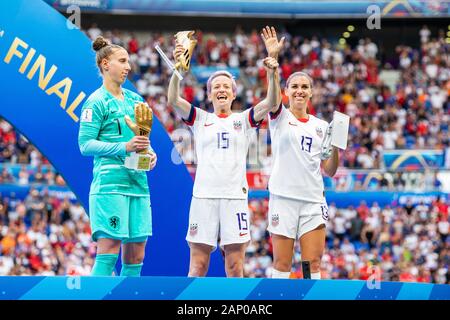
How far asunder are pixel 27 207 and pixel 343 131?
1373 cm

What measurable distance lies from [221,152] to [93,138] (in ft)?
3.49

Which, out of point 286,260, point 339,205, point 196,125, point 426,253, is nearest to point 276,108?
point 196,125

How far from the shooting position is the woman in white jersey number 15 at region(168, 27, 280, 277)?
6.91m

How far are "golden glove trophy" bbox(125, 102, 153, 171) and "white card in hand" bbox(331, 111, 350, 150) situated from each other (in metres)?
Result: 1.32

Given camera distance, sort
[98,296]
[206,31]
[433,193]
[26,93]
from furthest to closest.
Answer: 1. [206,31]
2. [433,193]
3. [26,93]
4. [98,296]

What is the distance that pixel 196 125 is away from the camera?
23.4 feet

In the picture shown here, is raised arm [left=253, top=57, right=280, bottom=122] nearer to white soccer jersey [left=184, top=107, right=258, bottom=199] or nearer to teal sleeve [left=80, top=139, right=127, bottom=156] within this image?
white soccer jersey [left=184, top=107, right=258, bottom=199]

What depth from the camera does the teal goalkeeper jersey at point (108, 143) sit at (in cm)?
626

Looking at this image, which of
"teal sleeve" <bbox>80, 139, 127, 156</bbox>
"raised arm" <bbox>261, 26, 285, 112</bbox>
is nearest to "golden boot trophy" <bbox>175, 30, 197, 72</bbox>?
"raised arm" <bbox>261, 26, 285, 112</bbox>

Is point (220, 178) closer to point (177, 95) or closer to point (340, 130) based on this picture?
point (177, 95)

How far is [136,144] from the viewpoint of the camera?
615 cm

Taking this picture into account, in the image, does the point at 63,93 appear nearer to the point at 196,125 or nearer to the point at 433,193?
the point at 196,125

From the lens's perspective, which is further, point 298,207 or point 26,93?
point 26,93

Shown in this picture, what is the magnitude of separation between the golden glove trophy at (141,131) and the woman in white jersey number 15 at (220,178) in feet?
2.22
